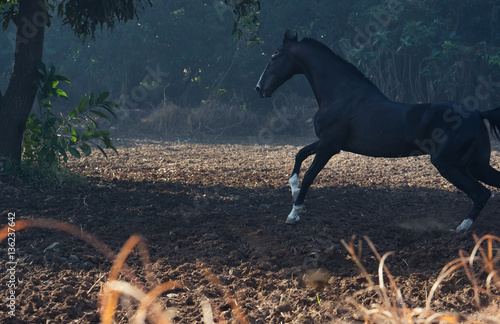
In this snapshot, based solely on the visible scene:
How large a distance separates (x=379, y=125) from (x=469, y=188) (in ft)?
3.42

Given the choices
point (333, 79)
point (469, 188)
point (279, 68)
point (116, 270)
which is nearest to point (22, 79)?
point (279, 68)

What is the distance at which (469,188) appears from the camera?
5.25 meters

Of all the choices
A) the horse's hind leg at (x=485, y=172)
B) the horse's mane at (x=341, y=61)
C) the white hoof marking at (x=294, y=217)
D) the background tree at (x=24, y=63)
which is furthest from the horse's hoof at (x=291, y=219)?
the background tree at (x=24, y=63)

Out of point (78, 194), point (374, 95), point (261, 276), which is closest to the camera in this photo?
point (261, 276)

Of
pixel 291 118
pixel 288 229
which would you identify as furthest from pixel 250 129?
pixel 288 229

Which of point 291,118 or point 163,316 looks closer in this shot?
point 163,316

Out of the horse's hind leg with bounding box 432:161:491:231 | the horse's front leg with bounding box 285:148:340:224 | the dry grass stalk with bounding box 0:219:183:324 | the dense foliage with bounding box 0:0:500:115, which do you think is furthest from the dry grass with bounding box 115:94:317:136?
the horse's hind leg with bounding box 432:161:491:231

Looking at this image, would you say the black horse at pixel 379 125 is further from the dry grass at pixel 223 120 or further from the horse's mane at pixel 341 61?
the dry grass at pixel 223 120

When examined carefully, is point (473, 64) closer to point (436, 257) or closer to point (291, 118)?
point (291, 118)

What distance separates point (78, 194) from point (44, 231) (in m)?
1.71

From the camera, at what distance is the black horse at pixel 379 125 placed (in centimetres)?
524

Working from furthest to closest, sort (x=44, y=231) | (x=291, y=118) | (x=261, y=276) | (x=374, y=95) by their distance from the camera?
(x=291, y=118) < (x=374, y=95) < (x=44, y=231) < (x=261, y=276)

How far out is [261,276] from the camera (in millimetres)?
4191

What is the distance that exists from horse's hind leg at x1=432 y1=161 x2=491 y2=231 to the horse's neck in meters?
1.07
